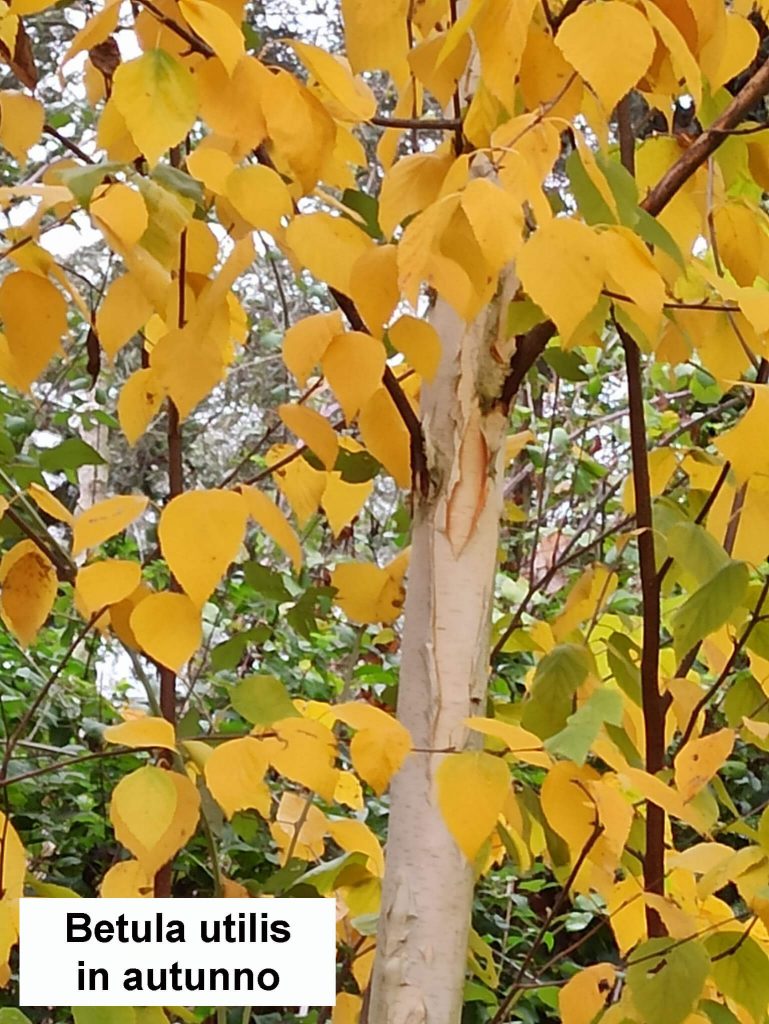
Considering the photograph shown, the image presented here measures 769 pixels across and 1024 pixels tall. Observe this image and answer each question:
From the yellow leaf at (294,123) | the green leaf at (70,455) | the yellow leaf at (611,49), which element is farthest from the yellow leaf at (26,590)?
the yellow leaf at (611,49)

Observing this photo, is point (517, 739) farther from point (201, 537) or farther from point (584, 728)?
point (201, 537)

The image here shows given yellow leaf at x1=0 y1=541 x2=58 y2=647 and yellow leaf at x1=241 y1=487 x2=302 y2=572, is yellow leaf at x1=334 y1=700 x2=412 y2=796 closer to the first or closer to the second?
yellow leaf at x1=241 y1=487 x2=302 y2=572

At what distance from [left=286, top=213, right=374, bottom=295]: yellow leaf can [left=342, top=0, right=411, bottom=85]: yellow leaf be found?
84 mm

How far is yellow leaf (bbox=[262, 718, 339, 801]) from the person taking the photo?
41 cm

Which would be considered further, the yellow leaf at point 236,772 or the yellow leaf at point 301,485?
the yellow leaf at point 301,485

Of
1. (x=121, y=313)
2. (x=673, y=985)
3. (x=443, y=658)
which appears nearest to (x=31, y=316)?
(x=121, y=313)

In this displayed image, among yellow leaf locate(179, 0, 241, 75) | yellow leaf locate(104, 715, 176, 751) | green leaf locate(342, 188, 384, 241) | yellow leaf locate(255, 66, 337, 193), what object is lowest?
yellow leaf locate(104, 715, 176, 751)

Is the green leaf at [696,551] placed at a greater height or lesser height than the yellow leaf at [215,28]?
lesser

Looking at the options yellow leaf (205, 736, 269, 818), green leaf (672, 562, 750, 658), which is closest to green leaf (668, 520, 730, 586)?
green leaf (672, 562, 750, 658)

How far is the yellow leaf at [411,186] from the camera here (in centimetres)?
46

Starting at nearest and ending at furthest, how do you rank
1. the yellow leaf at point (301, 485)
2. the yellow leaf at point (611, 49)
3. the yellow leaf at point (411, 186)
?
1. the yellow leaf at point (611, 49)
2. the yellow leaf at point (411, 186)
3. the yellow leaf at point (301, 485)

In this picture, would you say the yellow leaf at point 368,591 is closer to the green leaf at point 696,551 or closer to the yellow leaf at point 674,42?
the green leaf at point 696,551

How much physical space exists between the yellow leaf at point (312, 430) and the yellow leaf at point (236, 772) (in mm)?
128

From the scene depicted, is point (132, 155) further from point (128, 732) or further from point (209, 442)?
point (209, 442)
